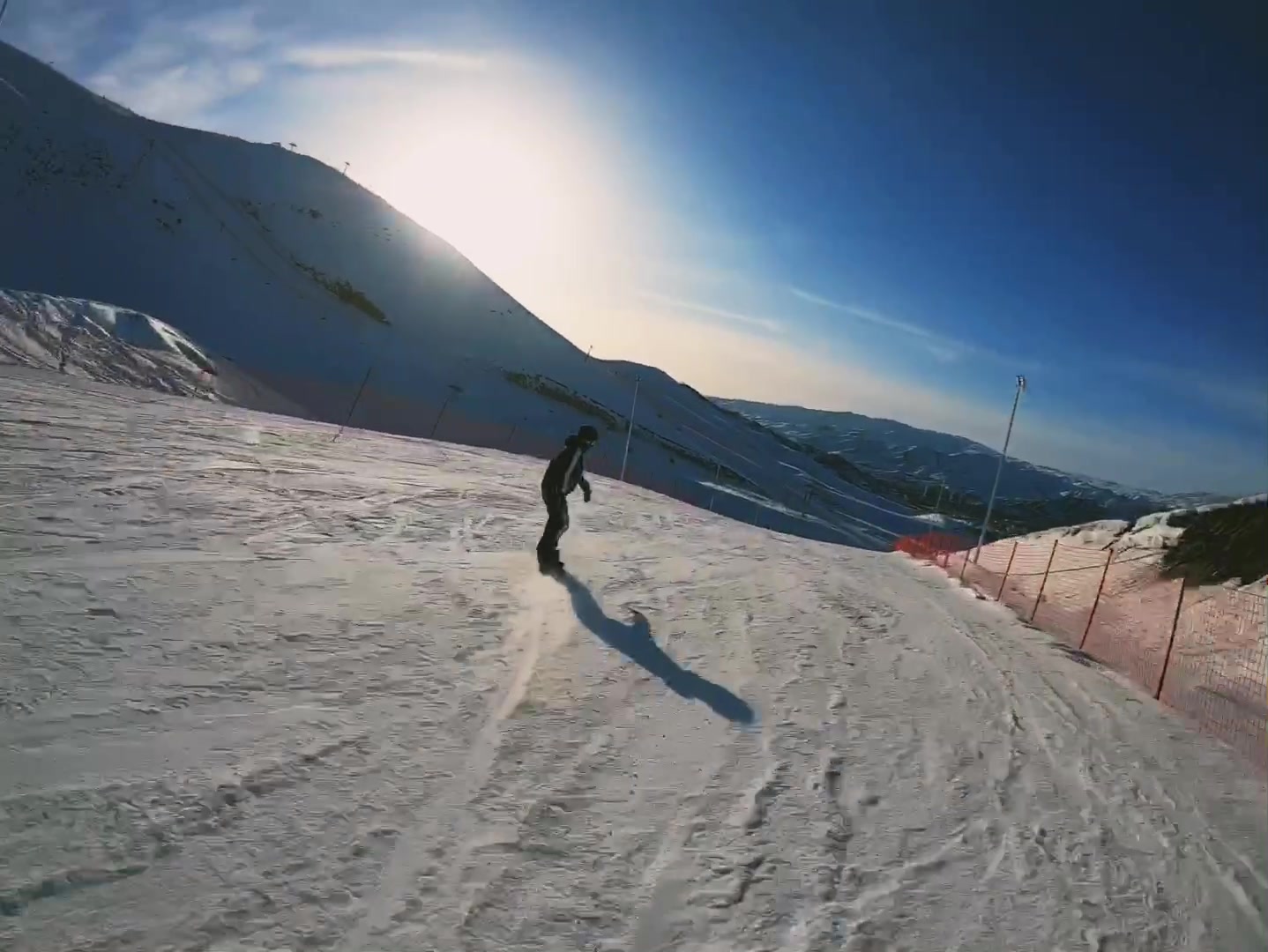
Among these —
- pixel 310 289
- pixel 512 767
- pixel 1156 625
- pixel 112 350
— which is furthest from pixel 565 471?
pixel 310 289

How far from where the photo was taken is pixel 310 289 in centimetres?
5994

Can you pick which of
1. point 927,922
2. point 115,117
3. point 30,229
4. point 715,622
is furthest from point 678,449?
point 927,922

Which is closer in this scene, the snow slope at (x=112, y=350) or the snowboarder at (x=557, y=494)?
the snowboarder at (x=557, y=494)

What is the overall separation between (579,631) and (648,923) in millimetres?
3565

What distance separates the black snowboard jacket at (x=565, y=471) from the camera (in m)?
8.30

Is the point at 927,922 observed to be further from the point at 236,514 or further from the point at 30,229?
the point at 30,229

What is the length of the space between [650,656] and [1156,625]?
1163 cm

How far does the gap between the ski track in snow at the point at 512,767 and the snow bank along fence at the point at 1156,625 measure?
4.14 ft

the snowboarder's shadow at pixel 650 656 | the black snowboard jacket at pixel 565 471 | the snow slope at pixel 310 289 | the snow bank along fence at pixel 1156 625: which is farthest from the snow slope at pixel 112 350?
the snow bank along fence at pixel 1156 625

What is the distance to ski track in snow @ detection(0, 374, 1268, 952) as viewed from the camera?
2.76 meters

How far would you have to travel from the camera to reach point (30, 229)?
42281 mm

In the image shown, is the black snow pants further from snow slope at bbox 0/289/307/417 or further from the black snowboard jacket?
snow slope at bbox 0/289/307/417

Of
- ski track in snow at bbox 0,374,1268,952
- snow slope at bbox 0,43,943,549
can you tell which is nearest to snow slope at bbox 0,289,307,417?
snow slope at bbox 0,43,943,549

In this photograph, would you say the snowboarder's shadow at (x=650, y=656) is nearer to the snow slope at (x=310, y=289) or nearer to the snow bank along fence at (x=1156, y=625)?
the snow bank along fence at (x=1156, y=625)
